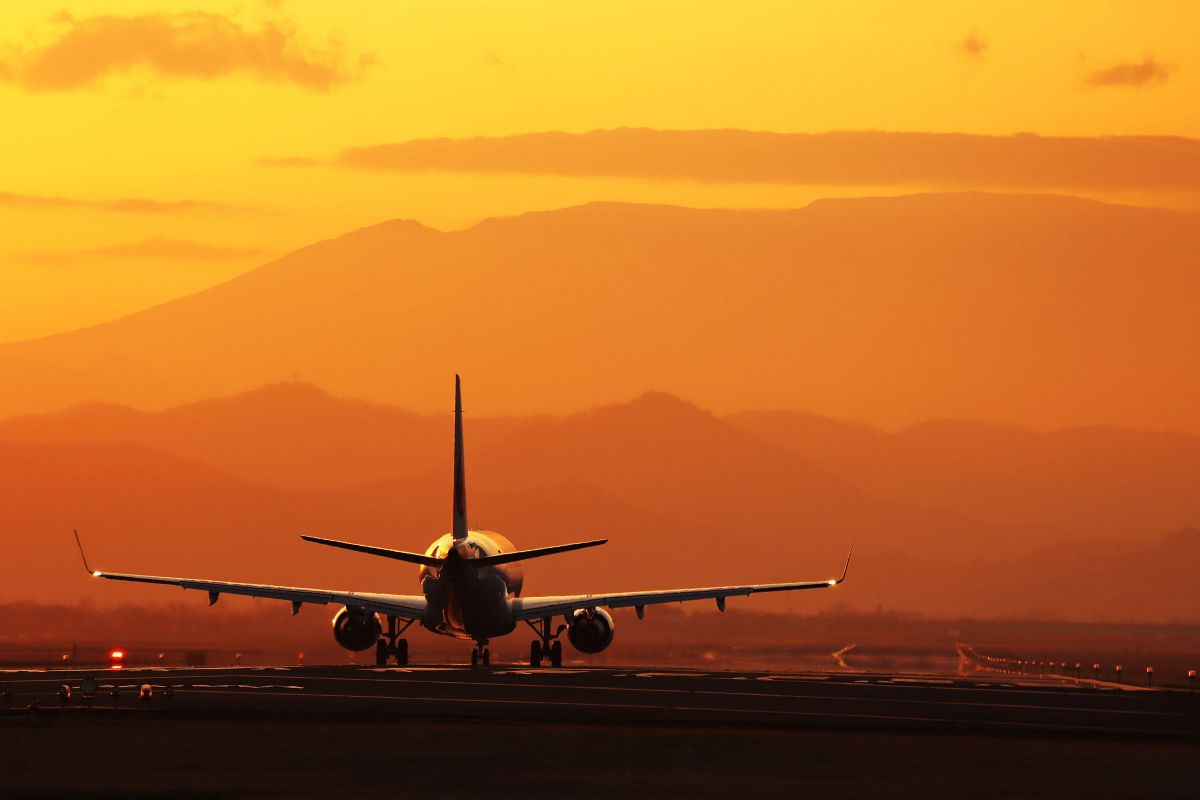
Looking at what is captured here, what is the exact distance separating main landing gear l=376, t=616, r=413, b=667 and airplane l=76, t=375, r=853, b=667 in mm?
52

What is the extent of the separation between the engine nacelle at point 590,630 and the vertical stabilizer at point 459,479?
24.0ft

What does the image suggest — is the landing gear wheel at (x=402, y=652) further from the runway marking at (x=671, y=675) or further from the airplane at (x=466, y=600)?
the runway marking at (x=671, y=675)

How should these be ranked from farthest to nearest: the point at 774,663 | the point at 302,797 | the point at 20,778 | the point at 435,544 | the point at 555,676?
the point at 774,663 < the point at 435,544 < the point at 555,676 < the point at 20,778 < the point at 302,797

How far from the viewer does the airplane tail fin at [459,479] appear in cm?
10450

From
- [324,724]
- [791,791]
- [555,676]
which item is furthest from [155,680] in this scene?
[791,791]

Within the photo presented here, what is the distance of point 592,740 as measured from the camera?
50812 mm

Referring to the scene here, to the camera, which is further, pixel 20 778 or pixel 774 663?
pixel 774 663

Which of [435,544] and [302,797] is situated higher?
[435,544]

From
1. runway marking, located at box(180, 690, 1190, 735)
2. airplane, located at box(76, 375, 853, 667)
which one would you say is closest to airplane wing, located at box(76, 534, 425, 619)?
airplane, located at box(76, 375, 853, 667)

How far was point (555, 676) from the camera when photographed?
8938cm

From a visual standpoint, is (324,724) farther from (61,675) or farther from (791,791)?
(61,675)

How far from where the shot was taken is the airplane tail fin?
343ft

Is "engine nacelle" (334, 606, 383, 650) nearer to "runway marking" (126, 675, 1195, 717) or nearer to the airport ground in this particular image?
"runway marking" (126, 675, 1195, 717)

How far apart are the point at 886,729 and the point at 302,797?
22.2m
